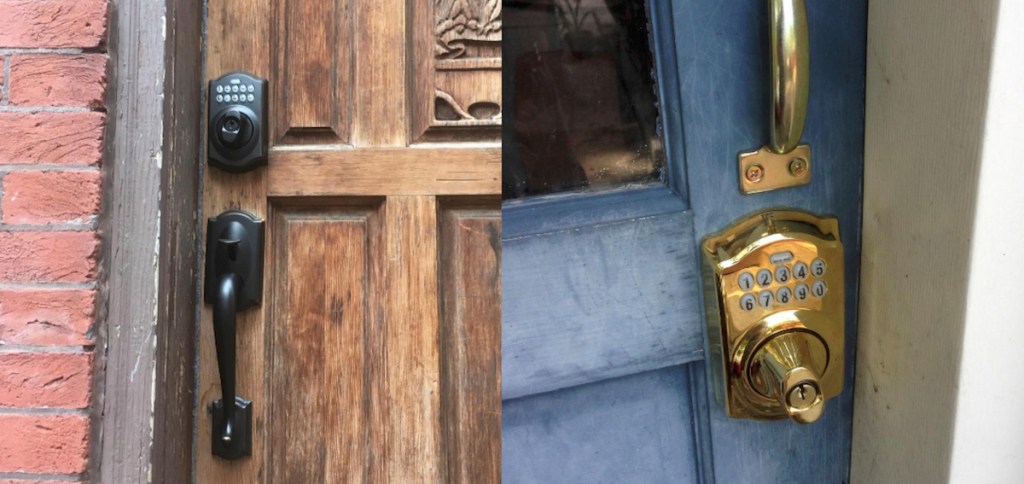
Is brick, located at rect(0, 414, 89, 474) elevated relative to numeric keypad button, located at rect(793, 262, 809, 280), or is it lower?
lower

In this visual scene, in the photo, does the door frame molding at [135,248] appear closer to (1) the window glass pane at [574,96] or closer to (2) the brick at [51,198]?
(2) the brick at [51,198]

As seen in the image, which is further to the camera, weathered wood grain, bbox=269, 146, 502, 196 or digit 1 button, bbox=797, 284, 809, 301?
weathered wood grain, bbox=269, 146, 502, 196

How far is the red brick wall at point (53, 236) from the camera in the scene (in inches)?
28.1

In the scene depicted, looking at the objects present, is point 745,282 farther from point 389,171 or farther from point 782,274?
point 389,171

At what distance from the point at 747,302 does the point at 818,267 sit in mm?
49

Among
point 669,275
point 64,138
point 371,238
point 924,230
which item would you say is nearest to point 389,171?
point 371,238

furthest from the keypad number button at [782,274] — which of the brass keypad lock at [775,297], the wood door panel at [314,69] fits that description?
the wood door panel at [314,69]

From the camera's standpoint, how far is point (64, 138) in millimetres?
715

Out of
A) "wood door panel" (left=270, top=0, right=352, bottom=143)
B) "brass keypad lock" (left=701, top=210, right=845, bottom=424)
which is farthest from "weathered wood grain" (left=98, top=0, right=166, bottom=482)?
"brass keypad lock" (left=701, top=210, right=845, bottom=424)

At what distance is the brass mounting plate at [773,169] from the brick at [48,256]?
1.93 feet

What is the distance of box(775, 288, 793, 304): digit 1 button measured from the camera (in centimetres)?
46

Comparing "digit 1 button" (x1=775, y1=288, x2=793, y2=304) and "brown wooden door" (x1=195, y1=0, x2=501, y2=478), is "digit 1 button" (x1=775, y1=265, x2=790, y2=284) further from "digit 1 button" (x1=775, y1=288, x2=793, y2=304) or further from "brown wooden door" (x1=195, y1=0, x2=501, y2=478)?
"brown wooden door" (x1=195, y1=0, x2=501, y2=478)

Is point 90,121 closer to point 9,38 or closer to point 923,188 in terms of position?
point 9,38

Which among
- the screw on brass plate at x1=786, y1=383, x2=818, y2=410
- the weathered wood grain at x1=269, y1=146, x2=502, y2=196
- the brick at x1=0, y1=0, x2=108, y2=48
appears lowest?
the screw on brass plate at x1=786, y1=383, x2=818, y2=410
